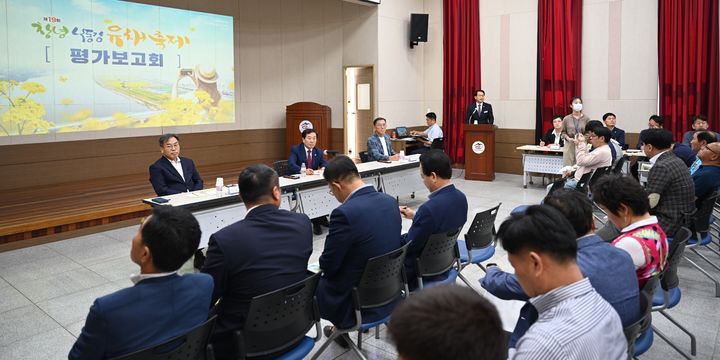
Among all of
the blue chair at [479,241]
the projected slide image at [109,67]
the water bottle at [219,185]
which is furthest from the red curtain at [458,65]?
the blue chair at [479,241]

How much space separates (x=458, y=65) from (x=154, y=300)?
1008 cm

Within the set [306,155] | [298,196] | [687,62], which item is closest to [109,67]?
[306,155]

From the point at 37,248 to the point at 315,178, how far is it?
299 cm

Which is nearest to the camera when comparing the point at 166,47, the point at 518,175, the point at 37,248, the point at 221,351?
the point at 221,351

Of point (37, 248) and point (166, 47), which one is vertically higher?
point (166, 47)

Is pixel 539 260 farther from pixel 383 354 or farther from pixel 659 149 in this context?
pixel 659 149

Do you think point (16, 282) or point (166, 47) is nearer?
point (16, 282)

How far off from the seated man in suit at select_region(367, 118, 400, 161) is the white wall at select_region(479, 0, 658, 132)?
3948 millimetres

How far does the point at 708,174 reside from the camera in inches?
183

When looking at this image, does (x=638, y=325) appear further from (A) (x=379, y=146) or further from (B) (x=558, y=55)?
(B) (x=558, y=55)

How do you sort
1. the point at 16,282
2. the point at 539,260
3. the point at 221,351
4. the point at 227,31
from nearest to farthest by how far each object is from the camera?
the point at 539,260, the point at 221,351, the point at 16,282, the point at 227,31

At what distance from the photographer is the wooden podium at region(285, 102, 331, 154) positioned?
Answer: 35.6ft

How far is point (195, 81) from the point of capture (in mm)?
8766

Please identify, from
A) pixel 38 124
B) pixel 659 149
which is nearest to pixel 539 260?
pixel 659 149
